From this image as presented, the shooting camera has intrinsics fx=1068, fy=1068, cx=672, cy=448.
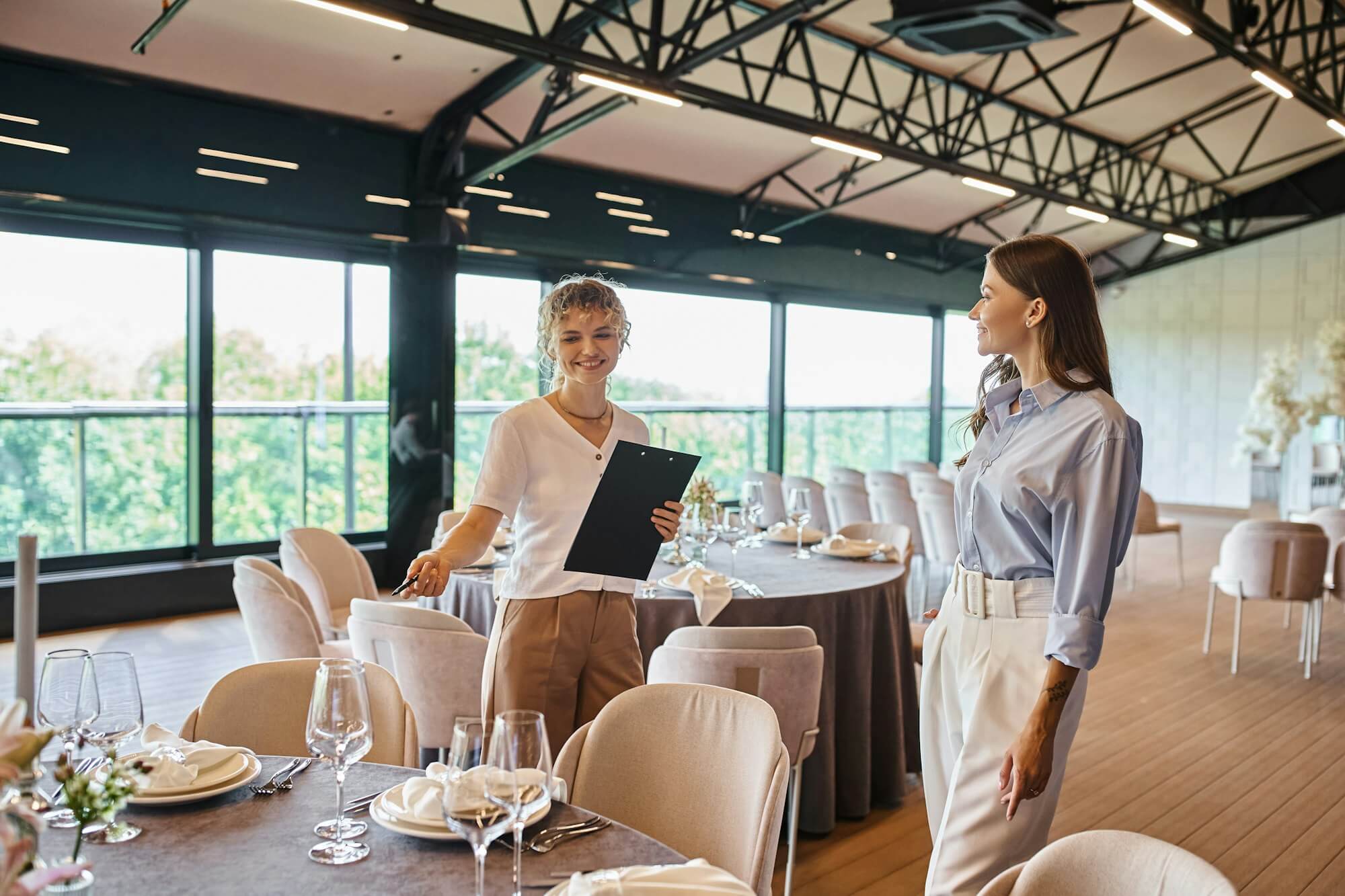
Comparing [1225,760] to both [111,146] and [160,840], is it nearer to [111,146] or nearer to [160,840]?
[160,840]

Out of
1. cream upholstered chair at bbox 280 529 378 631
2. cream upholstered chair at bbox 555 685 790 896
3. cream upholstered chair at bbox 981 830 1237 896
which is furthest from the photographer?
cream upholstered chair at bbox 280 529 378 631

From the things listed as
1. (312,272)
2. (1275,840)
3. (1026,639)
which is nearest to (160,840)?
(1026,639)

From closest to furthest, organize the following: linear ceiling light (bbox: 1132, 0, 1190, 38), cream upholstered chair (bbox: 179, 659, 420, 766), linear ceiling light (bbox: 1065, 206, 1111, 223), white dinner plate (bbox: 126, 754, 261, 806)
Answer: white dinner plate (bbox: 126, 754, 261, 806) → cream upholstered chair (bbox: 179, 659, 420, 766) → linear ceiling light (bbox: 1132, 0, 1190, 38) → linear ceiling light (bbox: 1065, 206, 1111, 223)

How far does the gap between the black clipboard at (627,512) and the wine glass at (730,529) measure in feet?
6.19

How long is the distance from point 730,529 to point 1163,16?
409 cm

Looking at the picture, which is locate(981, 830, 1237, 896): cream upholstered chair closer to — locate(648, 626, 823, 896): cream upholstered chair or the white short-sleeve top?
the white short-sleeve top

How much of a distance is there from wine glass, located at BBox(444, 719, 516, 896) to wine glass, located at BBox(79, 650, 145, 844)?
539mm

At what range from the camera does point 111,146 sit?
21.9ft

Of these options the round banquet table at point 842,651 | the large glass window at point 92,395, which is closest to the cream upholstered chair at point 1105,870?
the round banquet table at point 842,651

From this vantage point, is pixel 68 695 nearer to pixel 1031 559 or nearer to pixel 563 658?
pixel 563 658

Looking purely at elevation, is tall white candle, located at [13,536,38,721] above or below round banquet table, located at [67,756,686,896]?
above

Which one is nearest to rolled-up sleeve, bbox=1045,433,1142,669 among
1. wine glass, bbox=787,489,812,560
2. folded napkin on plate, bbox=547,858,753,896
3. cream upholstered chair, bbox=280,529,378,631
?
folded napkin on plate, bbox=547,858,753,896

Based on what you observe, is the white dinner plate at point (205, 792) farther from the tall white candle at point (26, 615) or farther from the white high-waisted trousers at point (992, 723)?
the white high-waisted trousers at point (992, 723)

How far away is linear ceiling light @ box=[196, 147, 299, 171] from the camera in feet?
23.4
